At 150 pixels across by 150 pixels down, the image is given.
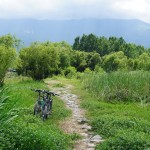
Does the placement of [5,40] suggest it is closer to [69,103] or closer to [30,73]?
[30,73]

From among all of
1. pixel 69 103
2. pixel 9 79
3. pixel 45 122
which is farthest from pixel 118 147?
pixel 9 79

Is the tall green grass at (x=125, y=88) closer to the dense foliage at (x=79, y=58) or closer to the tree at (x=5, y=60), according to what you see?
the dense foliage at (x=79, y=58)

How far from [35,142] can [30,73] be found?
20742 mm

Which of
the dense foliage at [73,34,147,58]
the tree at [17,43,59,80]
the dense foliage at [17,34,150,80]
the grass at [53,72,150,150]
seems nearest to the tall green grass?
the grass at [53,72,150,150]

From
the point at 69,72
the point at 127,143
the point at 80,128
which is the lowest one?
the point at 69,72

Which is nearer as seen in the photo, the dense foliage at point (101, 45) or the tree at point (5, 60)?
the tree at point (5, 60)

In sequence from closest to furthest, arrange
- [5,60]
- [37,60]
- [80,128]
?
[80,128] → [5,60] → [37,60]

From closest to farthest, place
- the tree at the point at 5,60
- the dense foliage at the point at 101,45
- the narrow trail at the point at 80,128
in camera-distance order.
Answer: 1. the narrow trail at the point at 80,128
2. the tree at the point at 5,60
3. the dense foliage at the point at 101,45

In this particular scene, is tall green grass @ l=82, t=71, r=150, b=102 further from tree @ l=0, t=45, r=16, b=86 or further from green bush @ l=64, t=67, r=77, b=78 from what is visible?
green bush @ l=64, t=67, r=77, b=78

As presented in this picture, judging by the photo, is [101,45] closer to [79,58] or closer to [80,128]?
[79,58]

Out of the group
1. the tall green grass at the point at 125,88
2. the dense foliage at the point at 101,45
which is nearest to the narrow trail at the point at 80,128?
the tall green grass at the point at 125,88

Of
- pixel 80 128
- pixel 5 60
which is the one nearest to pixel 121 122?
pixel 80 128

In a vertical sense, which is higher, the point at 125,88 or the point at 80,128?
the point at 125,88

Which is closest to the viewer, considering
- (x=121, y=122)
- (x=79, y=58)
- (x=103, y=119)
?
(x=121, y=122)
